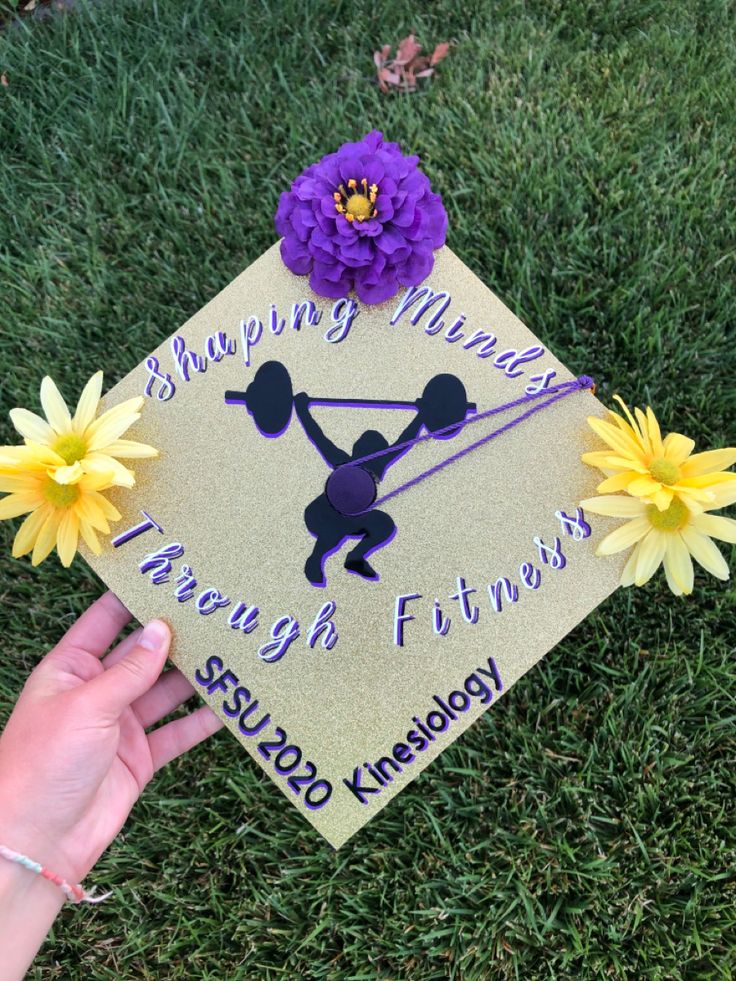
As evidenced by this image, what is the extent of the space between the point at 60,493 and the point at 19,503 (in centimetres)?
6

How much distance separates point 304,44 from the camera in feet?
5.94

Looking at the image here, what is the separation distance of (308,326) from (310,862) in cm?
96

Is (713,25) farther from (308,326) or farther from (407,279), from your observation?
(308,326)

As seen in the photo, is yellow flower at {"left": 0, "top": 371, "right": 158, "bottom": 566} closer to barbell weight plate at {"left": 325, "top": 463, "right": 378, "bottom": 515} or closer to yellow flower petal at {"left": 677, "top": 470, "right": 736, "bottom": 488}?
barbell weight plate at {"left": 325, "top": 463, "right": 378, "bottom": 515}

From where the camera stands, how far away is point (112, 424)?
3.54ft

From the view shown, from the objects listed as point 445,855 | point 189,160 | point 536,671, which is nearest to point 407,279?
point 536,671

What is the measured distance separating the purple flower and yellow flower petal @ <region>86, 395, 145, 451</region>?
1.11 feet

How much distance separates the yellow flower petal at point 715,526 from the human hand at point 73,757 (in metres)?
0.77

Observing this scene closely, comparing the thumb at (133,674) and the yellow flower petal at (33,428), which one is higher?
the yellow flower petal at (33,428)

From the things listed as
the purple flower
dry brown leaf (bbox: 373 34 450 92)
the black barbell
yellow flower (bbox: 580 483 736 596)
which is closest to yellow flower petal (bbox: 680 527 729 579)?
yellow flower (bbox: 580 483 736 596)

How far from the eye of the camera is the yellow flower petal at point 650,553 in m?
1.04

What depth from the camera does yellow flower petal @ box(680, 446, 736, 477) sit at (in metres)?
0.99

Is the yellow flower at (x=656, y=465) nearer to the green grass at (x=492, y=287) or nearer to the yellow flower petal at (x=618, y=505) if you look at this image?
the yellow flower petal at (x=618, y=505)

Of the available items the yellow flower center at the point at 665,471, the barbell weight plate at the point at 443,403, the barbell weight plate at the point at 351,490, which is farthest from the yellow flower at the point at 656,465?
the barbell weight plate at the point at 351,490
